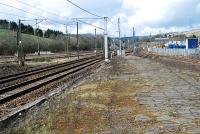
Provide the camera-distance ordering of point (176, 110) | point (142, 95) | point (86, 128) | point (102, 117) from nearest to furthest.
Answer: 1. point (86, 128)
2. point (102, 117)
3. point (176, 110)
4. point (142, 95)

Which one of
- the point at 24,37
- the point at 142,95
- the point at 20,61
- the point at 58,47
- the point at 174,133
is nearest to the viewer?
the point at 174,133

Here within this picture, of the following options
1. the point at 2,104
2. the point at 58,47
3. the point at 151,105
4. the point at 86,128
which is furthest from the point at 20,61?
the point at 58,47

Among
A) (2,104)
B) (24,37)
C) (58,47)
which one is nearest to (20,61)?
(2,104)

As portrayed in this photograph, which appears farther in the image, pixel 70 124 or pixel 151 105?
pixel 151 105

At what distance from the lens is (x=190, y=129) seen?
350 inches

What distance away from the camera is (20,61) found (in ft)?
156

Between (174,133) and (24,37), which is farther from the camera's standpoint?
(24,37)

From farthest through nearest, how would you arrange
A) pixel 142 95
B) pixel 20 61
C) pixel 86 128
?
pixel 20 61 < pixel 142 95 < pixel 86 128

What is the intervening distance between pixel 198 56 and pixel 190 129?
45.7 metres

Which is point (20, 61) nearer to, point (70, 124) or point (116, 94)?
point (116, 94)

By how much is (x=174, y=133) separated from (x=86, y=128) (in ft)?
5.90

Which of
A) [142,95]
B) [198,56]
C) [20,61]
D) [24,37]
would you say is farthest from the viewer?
[24,37]

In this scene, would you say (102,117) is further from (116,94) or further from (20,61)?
(20,61)

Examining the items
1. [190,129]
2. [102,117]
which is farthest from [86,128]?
[190,129]
